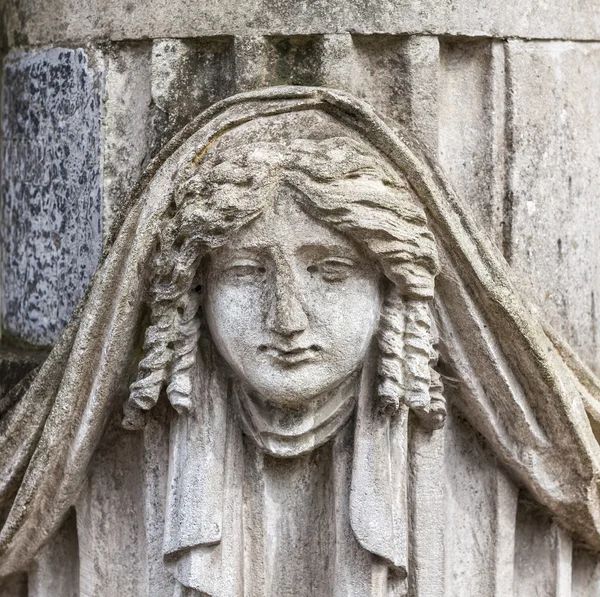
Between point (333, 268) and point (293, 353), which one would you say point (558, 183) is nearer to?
point (333, 268)

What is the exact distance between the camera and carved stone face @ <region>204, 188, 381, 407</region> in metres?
3.03

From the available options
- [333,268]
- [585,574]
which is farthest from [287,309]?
[585,574]

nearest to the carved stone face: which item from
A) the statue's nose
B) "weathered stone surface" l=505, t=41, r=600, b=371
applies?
the statue's nose

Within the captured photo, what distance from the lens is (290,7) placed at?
10.4 feet

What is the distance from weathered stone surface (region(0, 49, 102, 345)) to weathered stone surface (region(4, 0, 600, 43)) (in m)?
0.10

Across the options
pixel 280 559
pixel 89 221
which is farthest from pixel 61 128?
pixel 280 559

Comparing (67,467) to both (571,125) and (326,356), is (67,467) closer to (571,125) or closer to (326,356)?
(326,356)

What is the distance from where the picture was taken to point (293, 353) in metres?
3.05

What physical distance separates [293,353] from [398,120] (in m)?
0.56

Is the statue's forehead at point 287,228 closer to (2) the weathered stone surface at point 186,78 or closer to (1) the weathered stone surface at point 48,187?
(2) the weathered stone surface at point 186,78

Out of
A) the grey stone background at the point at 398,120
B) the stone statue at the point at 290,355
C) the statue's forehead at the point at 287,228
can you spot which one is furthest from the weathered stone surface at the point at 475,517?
the statue's forehead at the point at 287,228

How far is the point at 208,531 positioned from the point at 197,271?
525 millimetres

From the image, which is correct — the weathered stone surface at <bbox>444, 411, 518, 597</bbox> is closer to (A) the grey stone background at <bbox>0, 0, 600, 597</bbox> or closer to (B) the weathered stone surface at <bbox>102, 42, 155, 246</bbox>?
(A) the grey stone background at <bbox>0, 0, 600, 597</bbox>

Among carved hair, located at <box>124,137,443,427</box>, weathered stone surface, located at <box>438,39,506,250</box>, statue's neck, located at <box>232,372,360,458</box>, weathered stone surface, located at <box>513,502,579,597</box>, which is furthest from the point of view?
weathered stone surface, located at <box>513,502,579,597</box>
